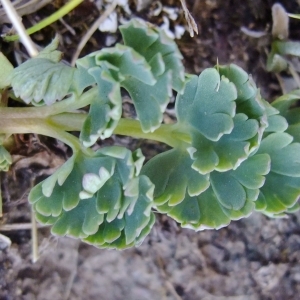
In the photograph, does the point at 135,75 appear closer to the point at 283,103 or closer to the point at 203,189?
the point at 203,189

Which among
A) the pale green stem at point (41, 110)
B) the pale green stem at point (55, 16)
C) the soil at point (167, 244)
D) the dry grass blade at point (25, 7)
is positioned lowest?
the soil at point (167, 244)

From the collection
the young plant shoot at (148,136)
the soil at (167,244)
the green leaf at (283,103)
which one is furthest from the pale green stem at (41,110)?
the green leaf at (283,103)

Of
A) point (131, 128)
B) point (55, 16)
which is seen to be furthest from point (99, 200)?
point (55, 16)

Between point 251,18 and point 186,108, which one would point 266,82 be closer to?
point 251,18

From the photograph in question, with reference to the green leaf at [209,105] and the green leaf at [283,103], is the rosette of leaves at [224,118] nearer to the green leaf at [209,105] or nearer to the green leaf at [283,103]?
the green leaf at [209,105]

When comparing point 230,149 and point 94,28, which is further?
point 94,28
